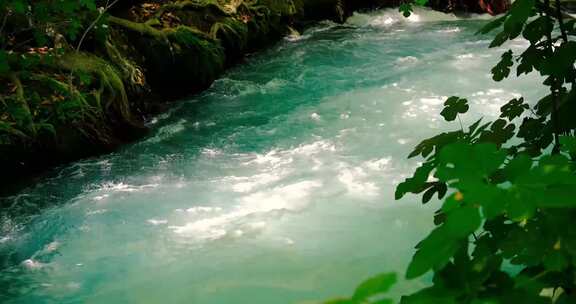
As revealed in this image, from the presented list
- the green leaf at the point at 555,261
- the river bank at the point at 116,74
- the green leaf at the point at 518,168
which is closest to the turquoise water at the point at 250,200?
the river bank at the point at 116,74

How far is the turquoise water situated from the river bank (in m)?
0.22

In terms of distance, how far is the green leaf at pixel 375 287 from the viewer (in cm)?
61

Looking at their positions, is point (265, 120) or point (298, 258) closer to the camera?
point (298, 258)

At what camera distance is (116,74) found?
5207 millimetres

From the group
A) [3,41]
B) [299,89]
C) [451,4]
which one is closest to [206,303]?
[3,41]

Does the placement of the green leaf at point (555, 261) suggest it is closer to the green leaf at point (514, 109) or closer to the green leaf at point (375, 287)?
the green leaf at point (375, 287)

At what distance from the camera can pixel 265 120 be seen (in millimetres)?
5480

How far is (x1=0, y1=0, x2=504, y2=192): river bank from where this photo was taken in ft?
14.4

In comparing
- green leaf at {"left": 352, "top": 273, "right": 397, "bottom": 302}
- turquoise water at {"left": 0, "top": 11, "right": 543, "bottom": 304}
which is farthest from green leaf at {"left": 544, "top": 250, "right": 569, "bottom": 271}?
turquoise water at {"left": 0, "top": 11, "right": 543, "bottom": 304}

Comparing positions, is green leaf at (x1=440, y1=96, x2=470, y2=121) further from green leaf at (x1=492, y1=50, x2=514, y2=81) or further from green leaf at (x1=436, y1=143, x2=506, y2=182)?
green leaf at (x1=436, y1=143, x2=506, y2=182)

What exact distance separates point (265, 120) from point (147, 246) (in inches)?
92.3

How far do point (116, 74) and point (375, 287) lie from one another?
195 inches

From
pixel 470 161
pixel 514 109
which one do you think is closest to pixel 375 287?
pixel 470 161

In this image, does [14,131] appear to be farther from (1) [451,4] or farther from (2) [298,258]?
(1) [451,4]
